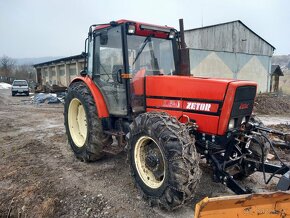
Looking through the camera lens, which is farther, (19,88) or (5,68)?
(5,68)

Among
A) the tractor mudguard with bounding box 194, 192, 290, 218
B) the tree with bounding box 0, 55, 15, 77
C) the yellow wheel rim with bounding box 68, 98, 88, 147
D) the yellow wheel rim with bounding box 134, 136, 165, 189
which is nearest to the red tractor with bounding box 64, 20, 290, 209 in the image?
the yellow wheel rim with bounding box 134, 136, 165, 189

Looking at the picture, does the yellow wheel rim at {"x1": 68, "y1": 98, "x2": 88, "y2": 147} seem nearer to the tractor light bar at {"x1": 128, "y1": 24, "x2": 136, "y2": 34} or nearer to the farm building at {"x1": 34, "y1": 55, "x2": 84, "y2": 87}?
the tractor light bar at {"x1": 128, "y1": 24, "x2": 136, "y2": 34}

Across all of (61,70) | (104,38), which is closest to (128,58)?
(104,38)

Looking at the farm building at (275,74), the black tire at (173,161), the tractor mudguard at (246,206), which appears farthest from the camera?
the farm building at (275,74)

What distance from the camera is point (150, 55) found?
4930 mm

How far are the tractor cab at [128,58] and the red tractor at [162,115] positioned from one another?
2cm

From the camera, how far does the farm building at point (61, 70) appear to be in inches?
1073

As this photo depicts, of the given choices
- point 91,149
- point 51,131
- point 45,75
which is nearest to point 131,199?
point 91,149

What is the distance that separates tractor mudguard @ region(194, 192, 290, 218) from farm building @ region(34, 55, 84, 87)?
24.0m

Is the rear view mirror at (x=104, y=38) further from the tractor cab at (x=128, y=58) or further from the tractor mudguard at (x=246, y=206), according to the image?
the tractor mudguard at (x=246, y=206)

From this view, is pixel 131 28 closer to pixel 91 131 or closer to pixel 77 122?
pixel 91 131

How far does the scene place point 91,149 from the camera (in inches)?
208

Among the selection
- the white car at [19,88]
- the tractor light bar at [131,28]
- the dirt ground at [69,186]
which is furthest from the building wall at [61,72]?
the tractor light bar at [131,28]

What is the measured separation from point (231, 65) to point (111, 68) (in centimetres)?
1934
